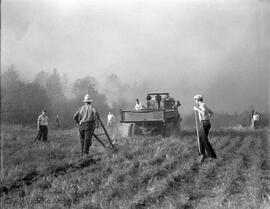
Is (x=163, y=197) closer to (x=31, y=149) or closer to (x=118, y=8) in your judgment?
(x=118, y=8)

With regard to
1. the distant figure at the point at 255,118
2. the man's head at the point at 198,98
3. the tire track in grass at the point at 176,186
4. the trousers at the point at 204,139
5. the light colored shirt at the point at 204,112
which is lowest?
the tire track in grass at the point at 176,186

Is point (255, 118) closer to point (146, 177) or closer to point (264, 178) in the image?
point (264, 178)

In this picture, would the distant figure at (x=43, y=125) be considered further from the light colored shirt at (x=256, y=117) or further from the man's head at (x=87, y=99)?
the light colored shirt at (x=256, y=117)

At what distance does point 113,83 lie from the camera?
6.86 m

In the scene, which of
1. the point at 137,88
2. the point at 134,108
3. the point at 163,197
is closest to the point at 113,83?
the point at 137,88

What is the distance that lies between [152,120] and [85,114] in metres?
3.10

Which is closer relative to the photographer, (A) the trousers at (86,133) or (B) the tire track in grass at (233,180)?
(B) the tire track in grass at (233,180)

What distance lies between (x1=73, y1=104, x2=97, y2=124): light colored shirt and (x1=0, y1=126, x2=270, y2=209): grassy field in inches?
33.9

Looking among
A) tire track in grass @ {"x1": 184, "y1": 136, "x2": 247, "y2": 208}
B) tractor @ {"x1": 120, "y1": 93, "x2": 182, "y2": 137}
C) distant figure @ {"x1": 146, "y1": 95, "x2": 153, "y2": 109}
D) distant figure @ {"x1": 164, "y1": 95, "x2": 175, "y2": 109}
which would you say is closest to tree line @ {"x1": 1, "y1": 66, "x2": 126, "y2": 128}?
distant figure @ {"x1": 146, "y1": 95, "x2": 153, "y2": 109}

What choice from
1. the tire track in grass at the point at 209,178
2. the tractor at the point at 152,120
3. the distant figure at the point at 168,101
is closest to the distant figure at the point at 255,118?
the tire track in grass at the point at 209,178

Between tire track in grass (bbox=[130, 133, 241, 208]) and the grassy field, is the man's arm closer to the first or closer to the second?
the grassy field

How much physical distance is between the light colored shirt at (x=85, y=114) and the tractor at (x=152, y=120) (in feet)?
7.05

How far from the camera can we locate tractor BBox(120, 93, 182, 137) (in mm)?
10703

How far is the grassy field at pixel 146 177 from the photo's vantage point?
4.32m
